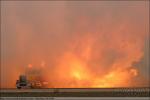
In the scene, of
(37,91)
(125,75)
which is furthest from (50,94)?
(125,75)

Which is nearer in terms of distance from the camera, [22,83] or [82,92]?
[82,92]

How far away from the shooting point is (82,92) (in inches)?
351

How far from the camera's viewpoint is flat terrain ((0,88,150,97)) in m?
8.69

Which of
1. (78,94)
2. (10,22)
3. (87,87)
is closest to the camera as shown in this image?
(78,94)

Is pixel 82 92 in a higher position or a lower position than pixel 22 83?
lower

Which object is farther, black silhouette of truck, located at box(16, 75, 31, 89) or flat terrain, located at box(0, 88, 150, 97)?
black silhouette of truck, located at box(16, 75, 31, 89)

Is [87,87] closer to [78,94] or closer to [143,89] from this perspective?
[78,94]

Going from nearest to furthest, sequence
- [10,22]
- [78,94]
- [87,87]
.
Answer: [78,94]
[87,87]
[10,22]

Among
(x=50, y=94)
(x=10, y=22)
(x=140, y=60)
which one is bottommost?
(x=50, y=94)

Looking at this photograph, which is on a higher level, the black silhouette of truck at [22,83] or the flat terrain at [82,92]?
the black silhouette of truck at [22,83]

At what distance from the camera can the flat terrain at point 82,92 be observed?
28.5ft

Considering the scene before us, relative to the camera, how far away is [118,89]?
8.88 meters

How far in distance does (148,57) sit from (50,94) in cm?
308

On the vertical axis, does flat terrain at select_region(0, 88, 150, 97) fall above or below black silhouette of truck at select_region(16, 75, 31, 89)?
below
